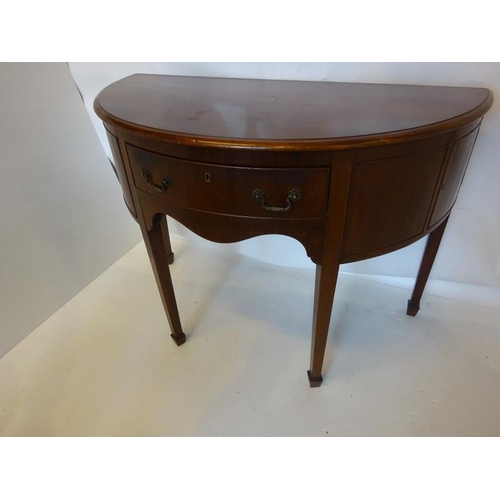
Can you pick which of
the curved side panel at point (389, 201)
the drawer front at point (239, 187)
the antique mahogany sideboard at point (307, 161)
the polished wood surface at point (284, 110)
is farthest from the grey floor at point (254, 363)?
the polished wood surface at point (284, 110)

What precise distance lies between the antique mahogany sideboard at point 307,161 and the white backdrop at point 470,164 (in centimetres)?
11

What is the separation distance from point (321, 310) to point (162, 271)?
53 cm

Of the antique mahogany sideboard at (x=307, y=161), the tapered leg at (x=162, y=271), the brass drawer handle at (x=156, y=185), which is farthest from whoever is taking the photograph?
the tapered leg at (x=162, y=271)

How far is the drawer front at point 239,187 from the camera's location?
0.71m

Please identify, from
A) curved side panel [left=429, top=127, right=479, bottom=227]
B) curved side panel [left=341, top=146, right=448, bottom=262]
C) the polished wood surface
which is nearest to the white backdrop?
the polished wood surface

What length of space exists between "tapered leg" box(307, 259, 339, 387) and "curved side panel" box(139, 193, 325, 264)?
5cm

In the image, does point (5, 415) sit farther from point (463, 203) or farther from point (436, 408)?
point (463, 203)

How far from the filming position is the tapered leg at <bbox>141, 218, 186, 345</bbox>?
103 cm

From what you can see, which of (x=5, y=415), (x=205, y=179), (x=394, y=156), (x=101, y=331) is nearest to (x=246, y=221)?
(x=205, y=179)

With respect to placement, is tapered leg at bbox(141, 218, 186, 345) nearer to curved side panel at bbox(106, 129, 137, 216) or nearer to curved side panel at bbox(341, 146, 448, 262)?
curved side panel at bbox(106, 129, 137, 216)

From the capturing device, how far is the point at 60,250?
145cm

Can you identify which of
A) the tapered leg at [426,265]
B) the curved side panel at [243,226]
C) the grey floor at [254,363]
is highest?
the curved side panel at [243,226]

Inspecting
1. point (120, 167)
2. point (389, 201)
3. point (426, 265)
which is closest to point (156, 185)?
point (120, 167)

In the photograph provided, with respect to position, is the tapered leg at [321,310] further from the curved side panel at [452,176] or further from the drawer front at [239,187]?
the curved side panel at [452,176]
